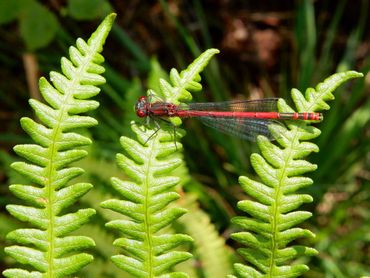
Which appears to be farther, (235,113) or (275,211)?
(235,113)

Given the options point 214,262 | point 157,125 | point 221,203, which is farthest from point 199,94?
point 157,125

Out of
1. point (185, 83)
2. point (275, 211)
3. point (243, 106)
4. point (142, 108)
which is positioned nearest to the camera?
point (275, 211)

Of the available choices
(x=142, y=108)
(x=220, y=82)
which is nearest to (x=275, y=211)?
(x=142, y=108)

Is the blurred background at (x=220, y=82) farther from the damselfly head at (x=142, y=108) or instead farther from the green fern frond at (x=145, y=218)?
the green fern frond at (x=145, y=218)

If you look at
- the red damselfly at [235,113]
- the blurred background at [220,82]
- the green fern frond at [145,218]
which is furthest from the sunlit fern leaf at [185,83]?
the blurred background at [220,82]

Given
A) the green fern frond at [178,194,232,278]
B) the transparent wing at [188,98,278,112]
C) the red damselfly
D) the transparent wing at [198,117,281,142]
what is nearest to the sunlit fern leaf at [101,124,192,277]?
the red damselfly

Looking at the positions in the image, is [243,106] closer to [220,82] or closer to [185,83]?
[185,83]

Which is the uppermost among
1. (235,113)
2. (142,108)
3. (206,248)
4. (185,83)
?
(235,113)

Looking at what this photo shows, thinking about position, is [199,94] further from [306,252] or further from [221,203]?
[306,252]

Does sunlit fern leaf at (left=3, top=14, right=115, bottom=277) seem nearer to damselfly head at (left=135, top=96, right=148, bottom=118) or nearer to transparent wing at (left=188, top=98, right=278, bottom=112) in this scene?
damselfly head at (left=135, top=96, right=148, bottom=118)

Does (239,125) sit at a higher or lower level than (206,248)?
higher
